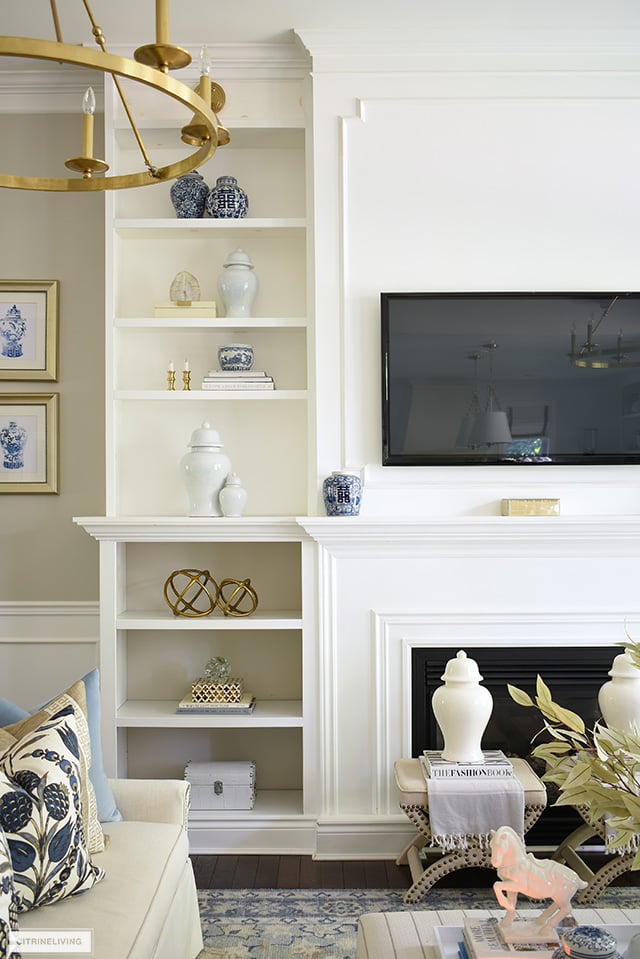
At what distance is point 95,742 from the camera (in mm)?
2221

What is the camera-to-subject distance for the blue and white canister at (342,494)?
3092mm

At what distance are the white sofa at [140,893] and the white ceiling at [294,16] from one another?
102 inches

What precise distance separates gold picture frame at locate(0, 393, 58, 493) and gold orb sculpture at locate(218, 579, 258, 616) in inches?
32.3

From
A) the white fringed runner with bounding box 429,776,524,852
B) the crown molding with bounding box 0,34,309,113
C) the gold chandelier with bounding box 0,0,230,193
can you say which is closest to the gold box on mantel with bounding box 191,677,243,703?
the white fringed runner with bounding box 429,776,524,852

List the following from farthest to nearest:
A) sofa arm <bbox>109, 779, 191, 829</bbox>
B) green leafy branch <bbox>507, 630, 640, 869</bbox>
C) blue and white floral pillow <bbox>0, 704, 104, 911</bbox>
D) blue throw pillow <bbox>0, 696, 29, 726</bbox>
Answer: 1. sofa arm <bbox>109, 779, 191, 829</bbox>
2. blue throw pillow <bbox>0, 696, 29, 726</bbox>
3. blue and white floral pillow <bbox>0, 704, 104, 911</bbox>
4. green leafy branch <bbox>507, 630, 640, 869</bbox>

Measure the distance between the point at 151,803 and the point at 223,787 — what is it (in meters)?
0.87

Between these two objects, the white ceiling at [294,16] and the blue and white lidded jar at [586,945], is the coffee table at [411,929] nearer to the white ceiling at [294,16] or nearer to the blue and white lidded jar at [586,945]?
the blue and white lidded jar at [586,945]

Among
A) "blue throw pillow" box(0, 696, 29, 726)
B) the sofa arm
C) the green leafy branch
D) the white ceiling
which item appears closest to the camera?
the green leafy branch

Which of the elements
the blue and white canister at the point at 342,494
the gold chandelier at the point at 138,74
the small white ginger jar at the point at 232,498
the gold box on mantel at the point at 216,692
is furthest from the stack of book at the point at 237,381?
the gold chandelier at the point at 138,74

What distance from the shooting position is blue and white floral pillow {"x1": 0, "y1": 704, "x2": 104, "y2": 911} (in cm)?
173

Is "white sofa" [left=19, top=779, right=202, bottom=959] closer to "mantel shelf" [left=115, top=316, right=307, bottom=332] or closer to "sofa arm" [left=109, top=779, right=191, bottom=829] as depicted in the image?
"sofa arm" [left=109, top=779, right=191, bottom=829]

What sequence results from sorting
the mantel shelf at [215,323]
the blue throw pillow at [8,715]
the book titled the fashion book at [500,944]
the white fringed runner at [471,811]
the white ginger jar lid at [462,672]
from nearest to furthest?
1. the book titled the fashion book at [500,944]
2. the blue throw pillow at [8,715]
3. the white fringed runner at [471,811]
4. the white ginger jar lid at [462,672]
5. the mantel shelf at [215,323]

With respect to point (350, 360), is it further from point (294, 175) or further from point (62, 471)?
point (62, 471)

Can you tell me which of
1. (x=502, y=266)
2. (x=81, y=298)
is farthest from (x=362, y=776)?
(x=81, y=298)
